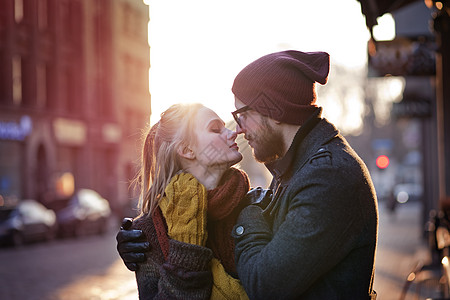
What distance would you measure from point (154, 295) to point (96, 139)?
4011 cm

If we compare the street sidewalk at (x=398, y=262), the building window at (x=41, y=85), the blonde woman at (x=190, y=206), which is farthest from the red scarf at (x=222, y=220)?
the building window at (x=41, y=85)

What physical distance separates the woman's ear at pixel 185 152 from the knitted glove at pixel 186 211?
0.20 meters

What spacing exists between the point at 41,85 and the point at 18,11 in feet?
12.6

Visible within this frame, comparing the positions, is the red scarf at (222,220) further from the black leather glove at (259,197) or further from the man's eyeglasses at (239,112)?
the man's eyeglasses at (239,112)

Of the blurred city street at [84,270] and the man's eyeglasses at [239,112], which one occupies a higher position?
the man's eyeglasses at [239,112]

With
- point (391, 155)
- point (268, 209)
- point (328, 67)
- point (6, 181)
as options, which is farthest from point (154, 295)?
point (391, 155)

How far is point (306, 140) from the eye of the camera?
258cm

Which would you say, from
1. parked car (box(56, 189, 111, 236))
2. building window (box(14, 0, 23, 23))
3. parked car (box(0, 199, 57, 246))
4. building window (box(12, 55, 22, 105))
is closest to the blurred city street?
parked car (box(0, 199, 57, 246))

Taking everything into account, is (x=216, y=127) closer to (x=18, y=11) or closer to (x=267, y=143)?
(x=267, y=143)

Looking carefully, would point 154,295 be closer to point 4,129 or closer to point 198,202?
point 198,202

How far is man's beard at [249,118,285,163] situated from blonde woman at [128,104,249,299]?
26cm

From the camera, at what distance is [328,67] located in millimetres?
2621

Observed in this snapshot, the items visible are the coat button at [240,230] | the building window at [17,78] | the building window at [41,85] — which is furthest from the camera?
the building window at [41,85]

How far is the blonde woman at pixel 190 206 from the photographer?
2.72 m
